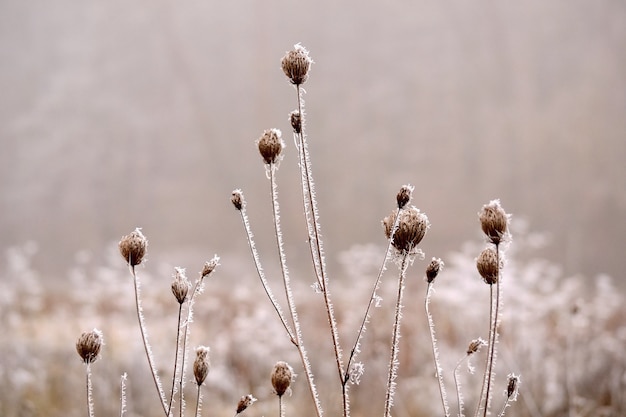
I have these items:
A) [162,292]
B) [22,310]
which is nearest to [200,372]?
[22,310]

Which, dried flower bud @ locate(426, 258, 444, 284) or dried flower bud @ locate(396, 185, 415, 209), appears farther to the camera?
dried flower bud @ locate(426, 258, 444, 284)

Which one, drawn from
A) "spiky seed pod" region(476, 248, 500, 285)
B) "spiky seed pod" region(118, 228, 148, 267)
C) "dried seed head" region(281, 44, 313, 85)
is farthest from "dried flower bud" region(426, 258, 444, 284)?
"spiky seed pod" region(118, 228, 148, 267)

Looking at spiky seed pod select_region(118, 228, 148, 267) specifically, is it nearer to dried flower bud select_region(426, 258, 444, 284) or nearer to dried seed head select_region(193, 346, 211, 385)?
dried seed head select_region(193, 346, 211, 385)

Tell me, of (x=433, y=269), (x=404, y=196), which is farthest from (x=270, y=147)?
(x=433, y=269)

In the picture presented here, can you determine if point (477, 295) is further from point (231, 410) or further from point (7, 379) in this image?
point (7, 379)

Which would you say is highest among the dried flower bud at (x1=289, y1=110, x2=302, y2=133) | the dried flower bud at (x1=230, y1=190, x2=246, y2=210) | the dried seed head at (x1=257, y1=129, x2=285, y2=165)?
the dried flower bud at (x1=289, y1=110, x2=302, y2=133)
